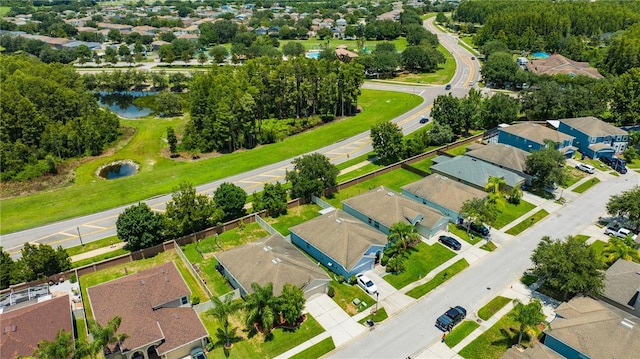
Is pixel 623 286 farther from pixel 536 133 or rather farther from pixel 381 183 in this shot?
pixel 536 133

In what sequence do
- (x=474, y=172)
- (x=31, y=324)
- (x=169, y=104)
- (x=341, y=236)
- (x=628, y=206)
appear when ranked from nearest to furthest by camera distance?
(x=31, y=324) → (x=341, y=236) → (x=628, y=206) → (x=474, y=172) → (x=169, y=104)

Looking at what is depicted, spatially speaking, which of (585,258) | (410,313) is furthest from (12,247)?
(585,258)

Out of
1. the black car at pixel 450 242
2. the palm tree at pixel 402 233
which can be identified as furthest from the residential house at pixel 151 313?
the black car at pixel 450 242

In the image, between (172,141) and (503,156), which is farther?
(172,141)

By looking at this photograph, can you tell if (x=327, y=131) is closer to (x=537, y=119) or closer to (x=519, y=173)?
(x=519, y=173)

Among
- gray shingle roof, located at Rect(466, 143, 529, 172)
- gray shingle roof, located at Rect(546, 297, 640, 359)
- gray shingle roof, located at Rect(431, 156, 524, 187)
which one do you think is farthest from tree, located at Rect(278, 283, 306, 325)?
gray shingle roof, located at Rect(466, 143, 529, 172)

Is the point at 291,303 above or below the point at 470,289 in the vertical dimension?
above

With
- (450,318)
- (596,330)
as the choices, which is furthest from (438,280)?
(596,330)
